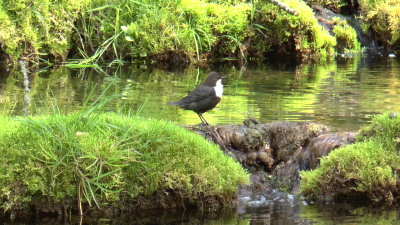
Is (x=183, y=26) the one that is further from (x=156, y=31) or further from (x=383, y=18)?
(x=383, y=18)

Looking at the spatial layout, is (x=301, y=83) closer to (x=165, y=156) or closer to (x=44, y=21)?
(x=44, y=21)

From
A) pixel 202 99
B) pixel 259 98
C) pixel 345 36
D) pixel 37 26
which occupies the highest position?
pixel 37 26

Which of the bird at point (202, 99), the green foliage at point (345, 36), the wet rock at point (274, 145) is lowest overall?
the wet rock at point (274, 145)

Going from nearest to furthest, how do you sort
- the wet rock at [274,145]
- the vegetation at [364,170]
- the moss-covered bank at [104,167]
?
the moss-covered bank at [104,167] → the vegetation at [364,170] → the wet rock at [274,145]

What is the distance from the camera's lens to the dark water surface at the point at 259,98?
603 cm

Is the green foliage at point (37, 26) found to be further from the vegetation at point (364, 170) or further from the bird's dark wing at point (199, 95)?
the vegetation at point (364, 170)

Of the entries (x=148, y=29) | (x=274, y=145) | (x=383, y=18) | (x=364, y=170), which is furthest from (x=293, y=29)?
(x=364, y=170)

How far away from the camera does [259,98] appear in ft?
37.2

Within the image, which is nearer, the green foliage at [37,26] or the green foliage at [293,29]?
the green foliage at [37,26]

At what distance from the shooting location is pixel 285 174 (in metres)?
7.38

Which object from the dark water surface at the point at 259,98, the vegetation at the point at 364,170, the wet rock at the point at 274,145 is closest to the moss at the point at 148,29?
the dark water surface at the point at 259,98

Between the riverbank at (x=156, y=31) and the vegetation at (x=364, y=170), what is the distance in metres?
9.22

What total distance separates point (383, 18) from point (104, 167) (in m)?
14.5

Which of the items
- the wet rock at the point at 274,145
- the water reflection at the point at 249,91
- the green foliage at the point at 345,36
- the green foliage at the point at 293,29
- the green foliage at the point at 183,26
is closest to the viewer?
the wet rock at the point at 274,145
